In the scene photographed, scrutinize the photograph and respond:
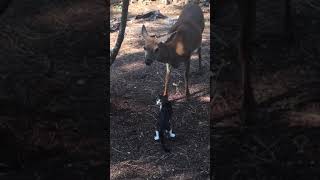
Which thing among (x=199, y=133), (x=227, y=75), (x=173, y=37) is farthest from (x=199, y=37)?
(x=227, y=75)

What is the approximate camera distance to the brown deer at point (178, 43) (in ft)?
20.9

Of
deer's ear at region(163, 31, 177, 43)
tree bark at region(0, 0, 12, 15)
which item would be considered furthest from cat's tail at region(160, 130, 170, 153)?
tree bark at region(0, 0, 12, 15)

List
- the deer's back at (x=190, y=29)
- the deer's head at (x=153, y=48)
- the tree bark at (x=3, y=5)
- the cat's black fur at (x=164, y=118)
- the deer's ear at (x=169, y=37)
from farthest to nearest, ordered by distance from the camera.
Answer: the deer's back at (x=190, y=29) < the deer's ear at (x=169, y=37) < the deer's head at (x=153, y=48) < the cat's black fur at (x=164, y=118) < the tree bark at (x=3, y=5)

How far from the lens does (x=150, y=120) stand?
21.1 feet

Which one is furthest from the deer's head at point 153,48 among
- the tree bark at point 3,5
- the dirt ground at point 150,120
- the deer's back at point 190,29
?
the tree bark at point 3,5

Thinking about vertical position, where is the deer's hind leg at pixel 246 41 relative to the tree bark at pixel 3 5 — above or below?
below

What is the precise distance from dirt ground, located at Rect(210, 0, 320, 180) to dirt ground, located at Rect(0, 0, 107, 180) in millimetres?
763

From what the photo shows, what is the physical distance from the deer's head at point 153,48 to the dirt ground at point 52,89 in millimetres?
2927

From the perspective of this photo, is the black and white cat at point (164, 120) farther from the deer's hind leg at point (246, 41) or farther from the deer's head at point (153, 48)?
the deer's hind leg at point (246, 41)

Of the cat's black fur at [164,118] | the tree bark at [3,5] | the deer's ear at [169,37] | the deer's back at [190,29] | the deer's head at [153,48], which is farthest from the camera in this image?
the deer's back at [190,29]

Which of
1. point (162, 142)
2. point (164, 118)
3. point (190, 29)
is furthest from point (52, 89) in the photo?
point (190, 29)

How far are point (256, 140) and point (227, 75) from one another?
47 cm

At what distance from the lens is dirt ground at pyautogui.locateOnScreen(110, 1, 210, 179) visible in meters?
5.43

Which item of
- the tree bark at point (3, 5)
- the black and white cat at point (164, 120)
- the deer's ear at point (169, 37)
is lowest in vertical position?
the black and white cat at point (164, 120)
